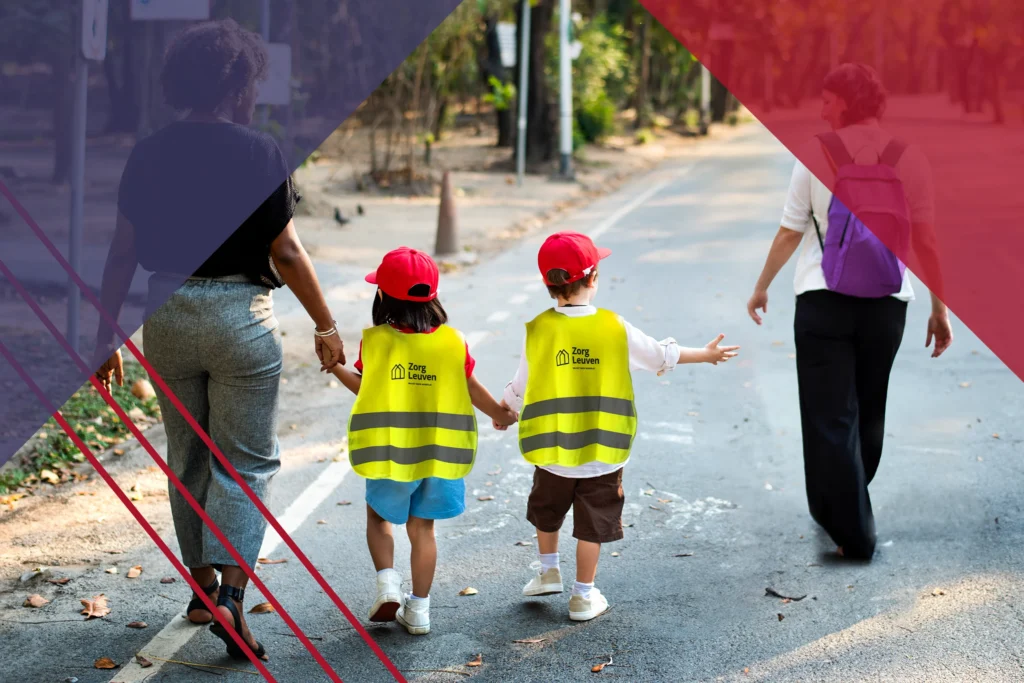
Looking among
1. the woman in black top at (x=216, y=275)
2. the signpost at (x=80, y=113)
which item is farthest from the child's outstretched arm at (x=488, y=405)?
the signpost at (x=80, y=113)

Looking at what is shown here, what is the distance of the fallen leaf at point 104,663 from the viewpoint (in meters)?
4.20

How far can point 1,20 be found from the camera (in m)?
19.8

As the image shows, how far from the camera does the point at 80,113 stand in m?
7.91

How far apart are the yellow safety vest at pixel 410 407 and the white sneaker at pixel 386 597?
1.40 feet

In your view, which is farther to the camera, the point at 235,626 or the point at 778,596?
the point at 778,596

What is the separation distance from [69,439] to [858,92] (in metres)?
4.71

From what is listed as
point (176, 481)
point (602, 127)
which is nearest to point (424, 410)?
point (176, 481)

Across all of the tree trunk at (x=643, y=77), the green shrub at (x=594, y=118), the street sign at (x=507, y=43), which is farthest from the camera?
the tree trunk at (x=643, y=77)

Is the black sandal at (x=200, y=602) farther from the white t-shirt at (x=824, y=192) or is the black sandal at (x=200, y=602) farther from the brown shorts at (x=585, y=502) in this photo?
the white t-shirt at (x=824, y=192)

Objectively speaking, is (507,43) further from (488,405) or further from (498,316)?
(488,405)

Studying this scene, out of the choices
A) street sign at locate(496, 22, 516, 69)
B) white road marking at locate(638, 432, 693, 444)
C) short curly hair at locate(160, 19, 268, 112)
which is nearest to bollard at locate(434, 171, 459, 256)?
white road marking at locate(638, 432, 693, 444)

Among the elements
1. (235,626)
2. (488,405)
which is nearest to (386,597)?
(235,626)

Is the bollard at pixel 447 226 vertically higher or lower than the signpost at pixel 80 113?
lower

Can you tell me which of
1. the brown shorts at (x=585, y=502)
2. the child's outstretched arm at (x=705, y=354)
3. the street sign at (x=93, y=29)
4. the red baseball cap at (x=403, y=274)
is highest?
the street sign at (x=93, y=29)
